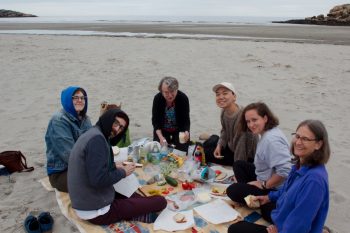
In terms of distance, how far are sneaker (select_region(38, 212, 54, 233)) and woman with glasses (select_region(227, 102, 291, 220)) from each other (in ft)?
7.25

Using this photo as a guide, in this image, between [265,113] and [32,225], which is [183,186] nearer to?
[265,113]

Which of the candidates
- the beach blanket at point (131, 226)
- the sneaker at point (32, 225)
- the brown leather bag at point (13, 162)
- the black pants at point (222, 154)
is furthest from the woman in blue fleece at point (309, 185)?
the brown leather bag at point (13, 162)

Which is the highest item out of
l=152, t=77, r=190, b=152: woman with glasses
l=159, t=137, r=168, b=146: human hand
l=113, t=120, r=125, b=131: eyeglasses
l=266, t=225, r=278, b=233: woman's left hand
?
l=113, t=120, r=125, b=131: eyeglasses

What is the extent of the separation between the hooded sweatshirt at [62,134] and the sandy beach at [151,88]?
591 millimetres

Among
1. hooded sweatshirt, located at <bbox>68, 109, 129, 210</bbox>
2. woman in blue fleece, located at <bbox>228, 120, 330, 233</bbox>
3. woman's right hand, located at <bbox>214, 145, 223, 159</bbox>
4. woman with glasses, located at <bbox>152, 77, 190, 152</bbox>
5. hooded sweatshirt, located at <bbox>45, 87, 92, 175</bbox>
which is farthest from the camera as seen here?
woman with glasses, located at <bbox>152, 77, 190, 152</bbox>

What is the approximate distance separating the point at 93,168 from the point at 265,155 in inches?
81.5

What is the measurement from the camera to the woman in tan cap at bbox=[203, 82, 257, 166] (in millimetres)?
4844

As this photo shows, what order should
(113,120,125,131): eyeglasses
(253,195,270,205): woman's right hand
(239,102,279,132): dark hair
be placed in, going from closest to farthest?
(113,120,125,131): eyeglasses < (253,195,270,205): woman's right hand < (239,102,279,132): dark hair

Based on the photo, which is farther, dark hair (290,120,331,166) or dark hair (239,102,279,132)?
dark hair (239,102,279,132)

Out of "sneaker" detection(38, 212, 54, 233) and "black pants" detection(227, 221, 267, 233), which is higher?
"black pants" detection(227, 221, 267, 233)

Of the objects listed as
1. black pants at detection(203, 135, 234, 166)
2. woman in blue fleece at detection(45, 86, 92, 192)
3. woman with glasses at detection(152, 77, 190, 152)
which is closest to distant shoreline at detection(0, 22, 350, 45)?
woman with glasses at detection(152, 77, 190, 152)

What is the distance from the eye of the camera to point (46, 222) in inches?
148

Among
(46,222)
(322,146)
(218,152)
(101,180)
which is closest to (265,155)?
(322,146)

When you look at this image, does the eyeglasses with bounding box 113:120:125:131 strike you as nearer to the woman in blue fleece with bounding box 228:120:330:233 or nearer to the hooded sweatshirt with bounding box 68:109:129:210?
the hooded sweatshirt with bounding box 68:109:129:210
